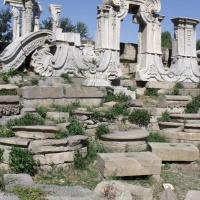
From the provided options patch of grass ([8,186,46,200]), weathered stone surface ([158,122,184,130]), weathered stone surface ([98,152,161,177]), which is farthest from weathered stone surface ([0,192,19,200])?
weathered stone surface ([158,122,184,130])

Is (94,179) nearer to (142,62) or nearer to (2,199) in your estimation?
(2,199)

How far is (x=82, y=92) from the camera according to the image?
9.71m

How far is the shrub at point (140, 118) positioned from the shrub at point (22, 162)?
337cm

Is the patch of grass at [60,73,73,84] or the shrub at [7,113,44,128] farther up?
the patch of grass at [60,73,73,84]

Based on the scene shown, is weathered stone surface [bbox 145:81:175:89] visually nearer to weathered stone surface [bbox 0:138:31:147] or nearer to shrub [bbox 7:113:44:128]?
shrub [bbox 7:113:44:128]

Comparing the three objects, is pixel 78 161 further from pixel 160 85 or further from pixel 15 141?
pixel 160 85

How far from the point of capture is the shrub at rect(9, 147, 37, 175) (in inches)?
243

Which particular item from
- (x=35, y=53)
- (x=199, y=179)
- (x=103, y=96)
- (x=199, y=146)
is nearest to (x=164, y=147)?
(x=199, y=179)

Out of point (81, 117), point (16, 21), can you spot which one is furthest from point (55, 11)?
point (81, 117)

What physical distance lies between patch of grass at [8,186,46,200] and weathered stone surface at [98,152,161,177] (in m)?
1.64

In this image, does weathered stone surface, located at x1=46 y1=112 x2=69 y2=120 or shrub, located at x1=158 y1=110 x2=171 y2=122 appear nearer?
weathered stone surface, located at x1=46 y1=112 x2=69 y2=120

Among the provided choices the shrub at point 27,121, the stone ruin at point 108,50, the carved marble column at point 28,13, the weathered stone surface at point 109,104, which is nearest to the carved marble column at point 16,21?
the carved marble column at point 28,13

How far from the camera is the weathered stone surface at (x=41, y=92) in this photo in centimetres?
887

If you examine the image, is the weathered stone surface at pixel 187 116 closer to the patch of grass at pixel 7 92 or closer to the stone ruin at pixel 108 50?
the stone ruin at pixel 108 50
